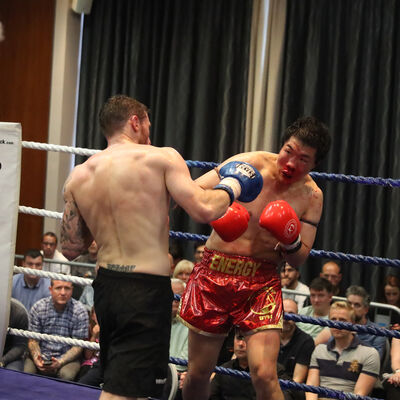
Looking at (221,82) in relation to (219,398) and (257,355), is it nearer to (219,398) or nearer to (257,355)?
(219,398)

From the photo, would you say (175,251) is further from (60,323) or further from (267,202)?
(267,202)

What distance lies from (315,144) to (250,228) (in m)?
0.36

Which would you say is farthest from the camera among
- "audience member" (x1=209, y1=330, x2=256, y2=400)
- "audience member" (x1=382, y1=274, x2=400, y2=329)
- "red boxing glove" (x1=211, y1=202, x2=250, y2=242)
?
"audience member" (x1=382, y1=274, x2=400, y2=329)

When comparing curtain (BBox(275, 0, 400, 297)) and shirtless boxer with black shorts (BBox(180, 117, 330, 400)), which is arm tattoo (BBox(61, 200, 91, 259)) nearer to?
shirtless boxer with black shorts (BBox(180, 117, 330, 400))

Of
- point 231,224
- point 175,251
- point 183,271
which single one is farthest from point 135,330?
point 175,251

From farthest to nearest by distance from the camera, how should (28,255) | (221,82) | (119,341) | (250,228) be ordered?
1. (221,82)
2. (28,255)
3. (250,228)
4. (119,341)

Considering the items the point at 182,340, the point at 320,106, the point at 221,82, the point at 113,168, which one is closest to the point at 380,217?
the point at 320,106

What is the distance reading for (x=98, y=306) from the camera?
2096 mm

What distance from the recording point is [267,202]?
8.05 ft

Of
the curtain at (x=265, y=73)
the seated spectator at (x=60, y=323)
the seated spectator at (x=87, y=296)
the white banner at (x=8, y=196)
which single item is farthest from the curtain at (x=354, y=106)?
A: the white banner at (x=8, y=196)

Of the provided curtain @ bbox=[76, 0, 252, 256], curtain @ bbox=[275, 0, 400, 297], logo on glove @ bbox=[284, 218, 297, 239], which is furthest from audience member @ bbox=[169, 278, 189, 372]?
curtain @ bbox=[76, 0, 252, 256]

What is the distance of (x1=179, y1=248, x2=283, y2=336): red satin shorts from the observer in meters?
2.34

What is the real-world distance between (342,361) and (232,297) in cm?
149

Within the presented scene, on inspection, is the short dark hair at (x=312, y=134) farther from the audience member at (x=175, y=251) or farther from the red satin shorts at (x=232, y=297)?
the audience member at (x=175, y=251)
